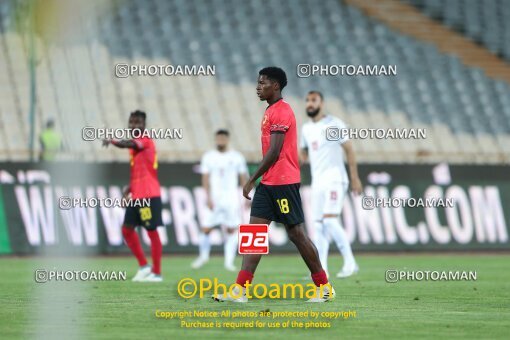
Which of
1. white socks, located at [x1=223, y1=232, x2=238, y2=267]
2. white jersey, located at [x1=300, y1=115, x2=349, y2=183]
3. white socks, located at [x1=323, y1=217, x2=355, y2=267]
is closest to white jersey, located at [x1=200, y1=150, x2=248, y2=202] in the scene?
white socks, located at [x1=223, y1=232, x2=238, y2=267]

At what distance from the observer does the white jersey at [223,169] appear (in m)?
19.5

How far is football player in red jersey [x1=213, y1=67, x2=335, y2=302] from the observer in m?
10.5

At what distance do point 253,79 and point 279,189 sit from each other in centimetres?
1771

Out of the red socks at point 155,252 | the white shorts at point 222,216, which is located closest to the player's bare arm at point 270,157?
the red socks at point 155,252

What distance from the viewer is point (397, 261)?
2033cm

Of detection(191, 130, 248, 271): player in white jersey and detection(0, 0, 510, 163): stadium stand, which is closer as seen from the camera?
detection(191, 130, 248, 271): player in white jersey

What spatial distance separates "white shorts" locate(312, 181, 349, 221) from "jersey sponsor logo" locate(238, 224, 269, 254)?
4844 millimetres

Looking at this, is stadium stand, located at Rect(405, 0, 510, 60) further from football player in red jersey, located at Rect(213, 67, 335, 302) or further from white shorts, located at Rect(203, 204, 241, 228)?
football player in red jersey, located at Rect(213, 67, 335, 302)

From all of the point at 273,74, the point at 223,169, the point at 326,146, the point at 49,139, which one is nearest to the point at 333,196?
the point at 326,146

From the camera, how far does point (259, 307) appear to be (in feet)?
33.8

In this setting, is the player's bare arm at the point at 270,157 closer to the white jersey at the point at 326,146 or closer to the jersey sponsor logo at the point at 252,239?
the jersey sponsor logo at the point at 252,239

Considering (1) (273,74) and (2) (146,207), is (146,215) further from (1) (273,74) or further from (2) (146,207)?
(1) (273,74)

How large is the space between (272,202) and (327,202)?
4.58 metres

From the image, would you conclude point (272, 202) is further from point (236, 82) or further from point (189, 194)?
point (236, 82)
